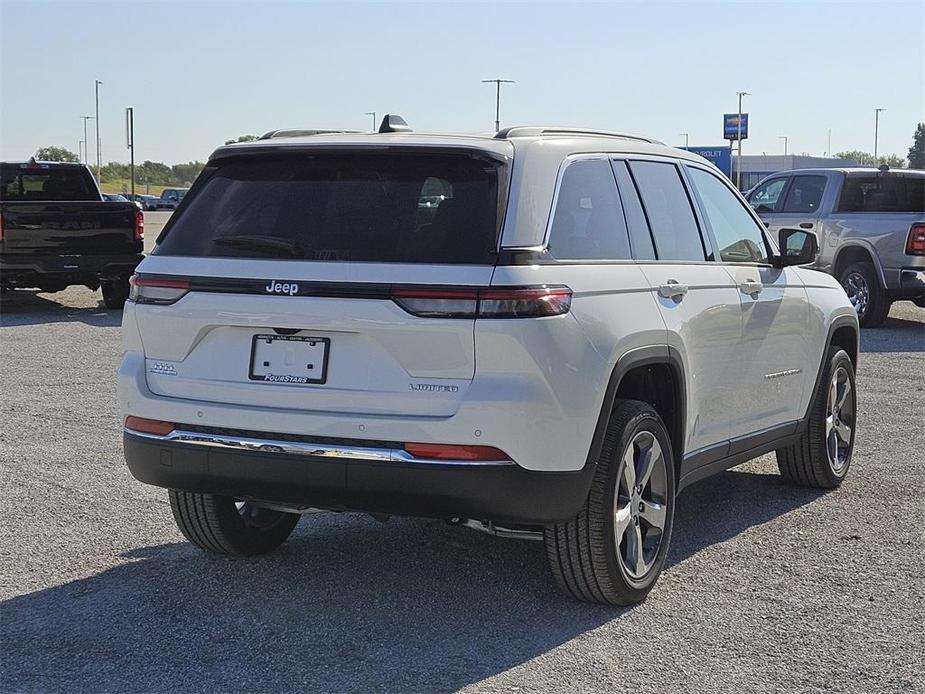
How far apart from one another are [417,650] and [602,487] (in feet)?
3.03

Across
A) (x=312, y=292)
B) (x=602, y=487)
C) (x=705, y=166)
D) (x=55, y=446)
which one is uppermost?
(x=705, y=166)

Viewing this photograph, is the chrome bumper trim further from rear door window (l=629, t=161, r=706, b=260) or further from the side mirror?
the side mirror

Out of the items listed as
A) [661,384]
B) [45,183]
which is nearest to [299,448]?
[661,384]

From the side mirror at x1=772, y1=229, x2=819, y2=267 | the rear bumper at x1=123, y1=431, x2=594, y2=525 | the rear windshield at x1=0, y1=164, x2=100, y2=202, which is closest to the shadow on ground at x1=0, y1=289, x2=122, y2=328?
the rear windshield at x1=0, y1=164, x2=100, y2=202

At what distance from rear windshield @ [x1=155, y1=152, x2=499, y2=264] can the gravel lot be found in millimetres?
1399

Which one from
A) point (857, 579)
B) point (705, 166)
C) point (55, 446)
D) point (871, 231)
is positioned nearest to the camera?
point (857, 579)

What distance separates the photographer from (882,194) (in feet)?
56.6

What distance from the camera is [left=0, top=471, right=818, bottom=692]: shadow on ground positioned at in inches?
177

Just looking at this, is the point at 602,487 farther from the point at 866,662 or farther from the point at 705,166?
the point at 705,166

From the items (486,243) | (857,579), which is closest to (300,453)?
(486,243)

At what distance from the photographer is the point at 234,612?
5141 millimetres

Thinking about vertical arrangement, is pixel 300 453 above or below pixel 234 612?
above

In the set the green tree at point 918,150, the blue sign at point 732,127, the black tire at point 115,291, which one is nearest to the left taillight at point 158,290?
the black tire at point 115,291

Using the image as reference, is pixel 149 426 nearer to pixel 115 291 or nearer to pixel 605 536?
pixel 605 536
